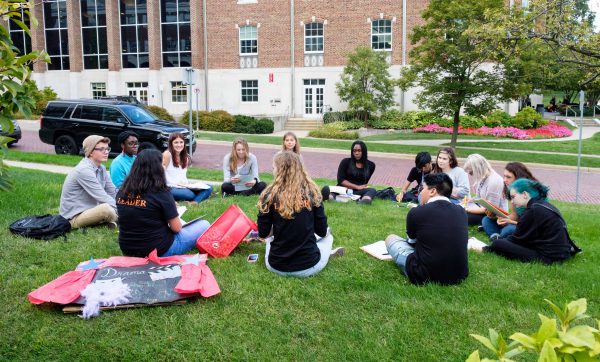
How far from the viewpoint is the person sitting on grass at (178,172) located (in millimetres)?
9508

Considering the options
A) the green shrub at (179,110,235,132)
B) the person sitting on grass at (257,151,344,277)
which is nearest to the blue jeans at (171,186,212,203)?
the person sitting on grass at (257,151,344,277)

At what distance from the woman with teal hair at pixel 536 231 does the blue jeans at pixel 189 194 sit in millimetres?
5467

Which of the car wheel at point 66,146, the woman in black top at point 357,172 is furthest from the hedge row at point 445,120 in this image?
the woman in black top at point 357,172

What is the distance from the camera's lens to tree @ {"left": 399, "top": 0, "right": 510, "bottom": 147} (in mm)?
21000

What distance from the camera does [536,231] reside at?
5980mm

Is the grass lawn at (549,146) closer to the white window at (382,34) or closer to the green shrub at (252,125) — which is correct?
the white window at (382,34)

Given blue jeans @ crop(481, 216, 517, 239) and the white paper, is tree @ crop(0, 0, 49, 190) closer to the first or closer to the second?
the white paper

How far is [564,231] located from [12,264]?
20.4 feet

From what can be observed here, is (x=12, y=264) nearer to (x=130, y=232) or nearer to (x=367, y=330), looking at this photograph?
(x=130, y=232)

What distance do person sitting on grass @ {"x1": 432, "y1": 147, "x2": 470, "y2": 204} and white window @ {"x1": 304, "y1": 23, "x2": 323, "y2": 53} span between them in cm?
2763

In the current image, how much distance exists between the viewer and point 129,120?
17.5 meters

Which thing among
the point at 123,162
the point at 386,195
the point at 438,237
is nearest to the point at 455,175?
the point at 386,195

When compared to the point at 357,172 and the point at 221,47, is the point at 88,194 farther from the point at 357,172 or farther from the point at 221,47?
the point at 221,47

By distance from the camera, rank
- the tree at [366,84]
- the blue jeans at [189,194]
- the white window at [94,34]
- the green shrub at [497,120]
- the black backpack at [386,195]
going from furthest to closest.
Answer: the white window at [94,34] < the green shrub at [497,120] < the tree at [366,84] < the black backpack at [386,195] < the blue jeans at [189,194]
